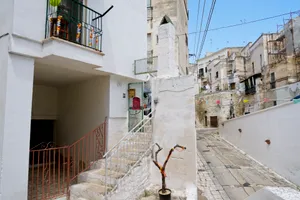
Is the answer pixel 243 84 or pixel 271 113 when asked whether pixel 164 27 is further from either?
pixel 243 84

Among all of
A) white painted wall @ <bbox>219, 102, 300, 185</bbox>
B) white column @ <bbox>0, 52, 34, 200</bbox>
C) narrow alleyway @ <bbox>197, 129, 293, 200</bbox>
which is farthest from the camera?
white painted wall @ <bbox>219, 102, 300, 185</bbox>

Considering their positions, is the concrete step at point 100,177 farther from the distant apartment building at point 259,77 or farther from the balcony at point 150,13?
the balcony at point 150,13

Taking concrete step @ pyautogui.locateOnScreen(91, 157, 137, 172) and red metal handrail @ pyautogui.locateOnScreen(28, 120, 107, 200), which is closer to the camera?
concrete step @ pyautogui.locateOnScreen(91, 157, 137, 172)

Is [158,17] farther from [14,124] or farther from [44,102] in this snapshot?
[14,124]

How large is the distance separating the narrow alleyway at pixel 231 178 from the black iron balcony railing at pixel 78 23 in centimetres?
567

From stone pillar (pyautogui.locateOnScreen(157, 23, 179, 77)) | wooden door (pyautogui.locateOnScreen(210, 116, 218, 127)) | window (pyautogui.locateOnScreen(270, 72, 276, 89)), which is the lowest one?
wooden door (pyautogui.locateOnScreen(210, 116, 218, 127))

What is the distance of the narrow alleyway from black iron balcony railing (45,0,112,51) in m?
5.67

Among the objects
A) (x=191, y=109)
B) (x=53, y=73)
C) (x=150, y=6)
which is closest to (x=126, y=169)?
(x=191, y=109)

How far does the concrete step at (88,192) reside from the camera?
4375 mm

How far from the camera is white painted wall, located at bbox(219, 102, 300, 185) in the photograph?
639 centimetres

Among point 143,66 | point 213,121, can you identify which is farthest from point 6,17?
point 213,121

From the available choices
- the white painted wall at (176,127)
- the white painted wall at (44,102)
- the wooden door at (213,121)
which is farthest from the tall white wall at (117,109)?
the wooden door at (213,121)

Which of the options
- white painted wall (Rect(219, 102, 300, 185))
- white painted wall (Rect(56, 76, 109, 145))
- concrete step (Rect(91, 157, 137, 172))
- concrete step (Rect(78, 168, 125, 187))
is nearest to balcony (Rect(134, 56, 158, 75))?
white painted wall (Rect(56, 76, 109, 145))

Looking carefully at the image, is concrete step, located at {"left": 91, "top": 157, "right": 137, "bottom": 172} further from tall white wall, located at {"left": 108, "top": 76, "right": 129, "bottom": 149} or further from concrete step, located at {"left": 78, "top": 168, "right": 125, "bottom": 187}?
tall white wall, located at {"left": 108, "top": 76, "right": 129, "bottom": 149}
